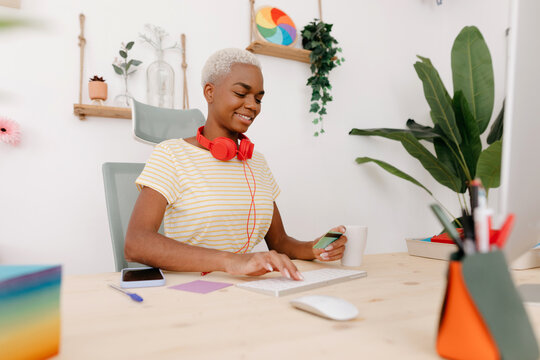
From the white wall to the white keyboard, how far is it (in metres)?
1.40

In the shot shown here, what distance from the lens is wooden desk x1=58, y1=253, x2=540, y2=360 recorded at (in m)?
0.46

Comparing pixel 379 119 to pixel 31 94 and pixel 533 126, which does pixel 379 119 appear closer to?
pixel 31 94

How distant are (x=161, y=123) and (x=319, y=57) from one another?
46.2 inches

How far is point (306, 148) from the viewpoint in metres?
2.43

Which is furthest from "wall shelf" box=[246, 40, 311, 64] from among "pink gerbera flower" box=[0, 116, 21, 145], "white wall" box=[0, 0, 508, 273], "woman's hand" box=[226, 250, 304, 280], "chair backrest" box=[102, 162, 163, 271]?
"woman's hand" box=[226, 250, 304, 280]

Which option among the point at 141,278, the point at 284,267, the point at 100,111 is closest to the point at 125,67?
the point at 100,111

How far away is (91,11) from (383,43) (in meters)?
1.91

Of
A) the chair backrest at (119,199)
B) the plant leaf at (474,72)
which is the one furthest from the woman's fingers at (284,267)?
the plant leaf at (474,72)

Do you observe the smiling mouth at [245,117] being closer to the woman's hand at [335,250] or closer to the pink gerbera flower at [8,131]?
the woman's hand at [335,250]

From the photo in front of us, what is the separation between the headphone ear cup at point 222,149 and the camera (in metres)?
1.33

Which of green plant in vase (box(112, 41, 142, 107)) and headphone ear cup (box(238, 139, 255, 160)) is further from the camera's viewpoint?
green plant in vase (box(112, 41, 142, 107))

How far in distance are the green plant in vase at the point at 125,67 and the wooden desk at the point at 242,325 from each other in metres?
1.29

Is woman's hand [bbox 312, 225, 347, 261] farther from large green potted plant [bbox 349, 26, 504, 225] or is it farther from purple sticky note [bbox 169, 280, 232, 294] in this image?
large green potted plant [bbox 349, 26, 504, 225]

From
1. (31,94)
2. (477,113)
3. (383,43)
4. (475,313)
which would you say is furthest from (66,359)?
(383,43)
